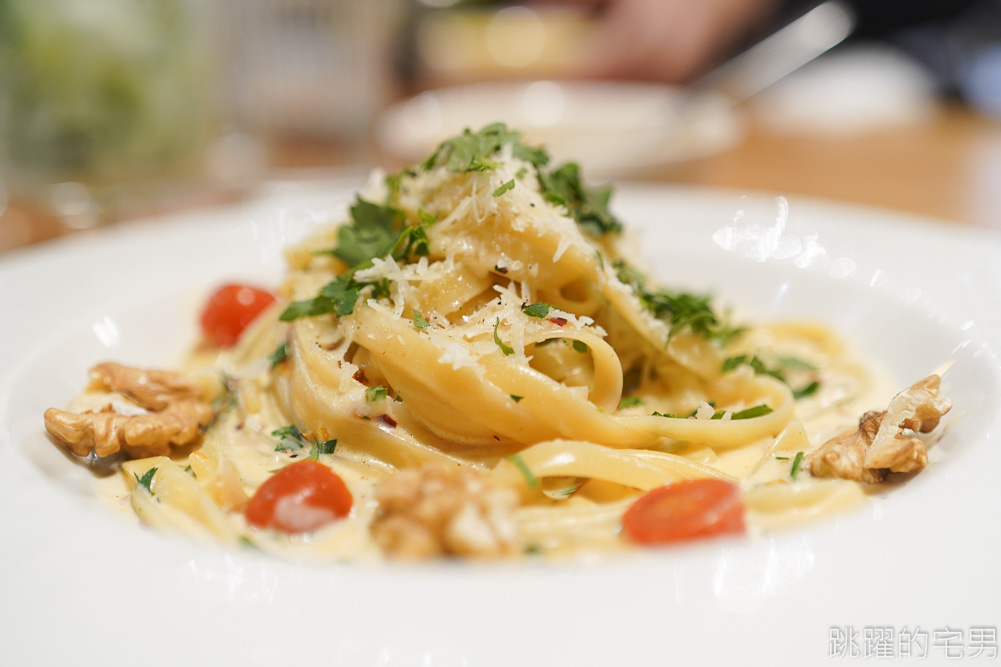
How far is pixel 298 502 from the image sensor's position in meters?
2.12

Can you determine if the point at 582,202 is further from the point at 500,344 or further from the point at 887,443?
the point at 887,443

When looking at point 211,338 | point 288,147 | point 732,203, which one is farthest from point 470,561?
point 288,147

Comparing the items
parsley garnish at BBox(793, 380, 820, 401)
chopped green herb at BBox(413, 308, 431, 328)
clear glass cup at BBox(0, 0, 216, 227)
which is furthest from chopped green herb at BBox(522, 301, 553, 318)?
clear glass cup at BBox(0, 0, 216, 227)

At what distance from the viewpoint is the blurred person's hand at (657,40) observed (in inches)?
351

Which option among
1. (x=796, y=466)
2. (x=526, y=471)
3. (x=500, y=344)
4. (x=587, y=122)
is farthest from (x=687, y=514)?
(x=587, y=122)

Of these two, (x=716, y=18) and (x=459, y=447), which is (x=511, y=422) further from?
(x=716, y=18)

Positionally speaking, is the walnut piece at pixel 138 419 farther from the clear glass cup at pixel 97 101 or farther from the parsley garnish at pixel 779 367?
the clear glass cup at pixel 97 101

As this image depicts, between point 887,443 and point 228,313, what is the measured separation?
2733 mm

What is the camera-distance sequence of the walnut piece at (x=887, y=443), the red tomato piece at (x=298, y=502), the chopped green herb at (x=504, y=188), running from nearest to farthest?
the red tomato piece at (x=298, y=502) < the walnut piece at (x=887, y=443) < the chopped green herb at (x=504, y=188)

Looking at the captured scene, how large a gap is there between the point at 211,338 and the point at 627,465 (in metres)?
2.17

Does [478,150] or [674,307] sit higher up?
[478,150]

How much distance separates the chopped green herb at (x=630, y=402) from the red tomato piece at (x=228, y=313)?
1.77 meters

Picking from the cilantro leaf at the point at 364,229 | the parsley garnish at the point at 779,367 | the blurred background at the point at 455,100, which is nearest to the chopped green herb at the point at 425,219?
the cilantro leaf at the point at 364,229

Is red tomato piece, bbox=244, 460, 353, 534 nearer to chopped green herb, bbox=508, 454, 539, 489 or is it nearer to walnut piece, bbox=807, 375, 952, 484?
chopped green herb, bbox=508, 454, 539, 489
